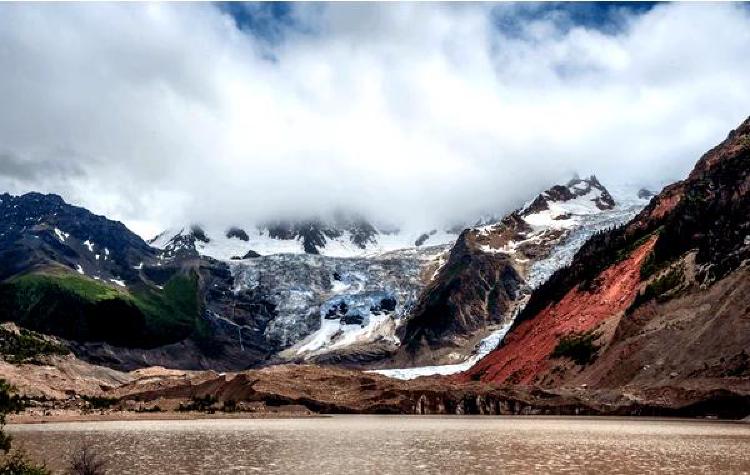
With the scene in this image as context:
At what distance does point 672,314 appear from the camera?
133 meters

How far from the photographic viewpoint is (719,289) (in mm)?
125500

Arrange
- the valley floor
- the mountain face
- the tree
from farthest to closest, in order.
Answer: the mountain face < the valley floor < the tree

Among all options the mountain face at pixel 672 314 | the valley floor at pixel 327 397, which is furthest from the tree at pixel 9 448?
the mountain face at pixel 672 314

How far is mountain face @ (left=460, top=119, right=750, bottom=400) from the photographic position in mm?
110875

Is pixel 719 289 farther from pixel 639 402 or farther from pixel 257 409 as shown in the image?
pixel 257 409

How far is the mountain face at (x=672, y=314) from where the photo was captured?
111m

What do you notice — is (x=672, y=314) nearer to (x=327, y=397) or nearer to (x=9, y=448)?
(x=327, y=397)

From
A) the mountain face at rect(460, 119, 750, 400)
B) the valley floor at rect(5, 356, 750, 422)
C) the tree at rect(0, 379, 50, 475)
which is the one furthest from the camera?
the mountain face at rect(460, 119, 750, 400)

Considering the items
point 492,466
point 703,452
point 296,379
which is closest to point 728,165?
point 296,379

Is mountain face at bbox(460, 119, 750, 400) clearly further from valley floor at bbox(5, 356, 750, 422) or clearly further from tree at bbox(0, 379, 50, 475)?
tree at bbox(0, 379, 50, 475)

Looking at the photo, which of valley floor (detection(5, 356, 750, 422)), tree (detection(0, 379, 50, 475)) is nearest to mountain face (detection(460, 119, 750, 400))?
valley floor (detection(5, 356, 750, 422))

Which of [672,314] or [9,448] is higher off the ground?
[672,314]

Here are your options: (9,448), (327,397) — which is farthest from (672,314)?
(9,448)

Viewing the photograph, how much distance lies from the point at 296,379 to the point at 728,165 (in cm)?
11003
